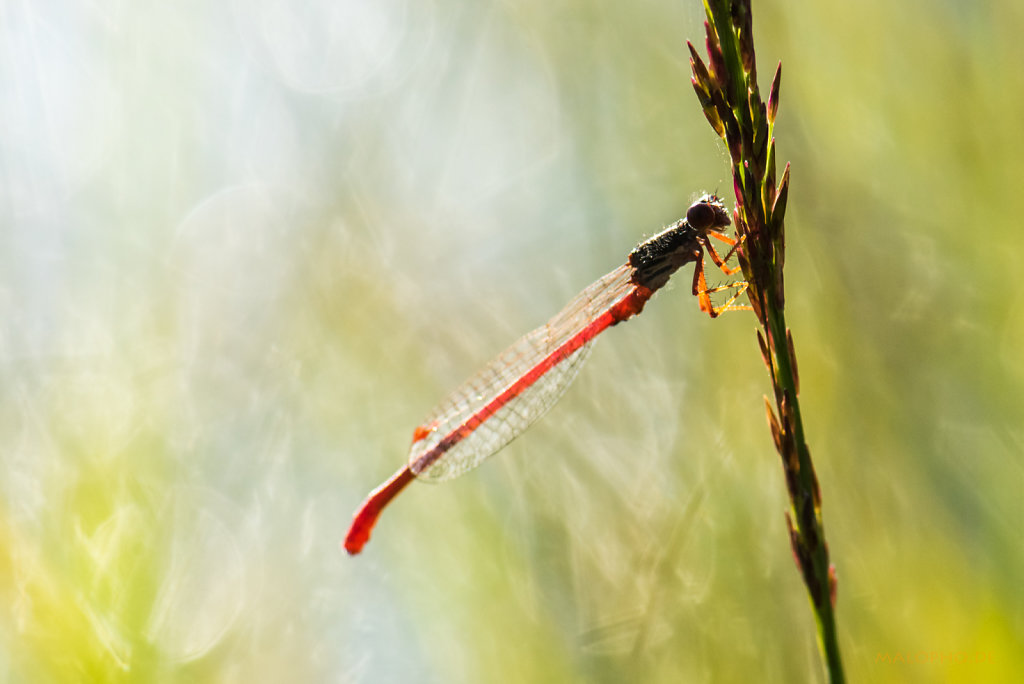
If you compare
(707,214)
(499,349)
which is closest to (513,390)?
(499,349)

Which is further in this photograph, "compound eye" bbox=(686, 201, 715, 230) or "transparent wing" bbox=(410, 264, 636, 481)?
"transparent wing" bbox=(410, 264, 636, 481)

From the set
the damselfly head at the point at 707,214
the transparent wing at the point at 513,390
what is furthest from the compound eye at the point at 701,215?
the transparent wing at the point at 513,390

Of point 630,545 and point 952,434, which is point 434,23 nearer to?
point 630,545

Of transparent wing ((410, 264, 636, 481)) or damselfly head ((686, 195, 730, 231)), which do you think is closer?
damselfly head ((686, 195, 730, 231))

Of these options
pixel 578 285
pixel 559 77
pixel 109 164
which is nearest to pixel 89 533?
pixel 109 164

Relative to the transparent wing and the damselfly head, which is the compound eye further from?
the transparent wing

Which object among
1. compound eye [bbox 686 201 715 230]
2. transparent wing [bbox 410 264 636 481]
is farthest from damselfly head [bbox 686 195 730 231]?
transparent wing [bbox 410 264 636 481]
